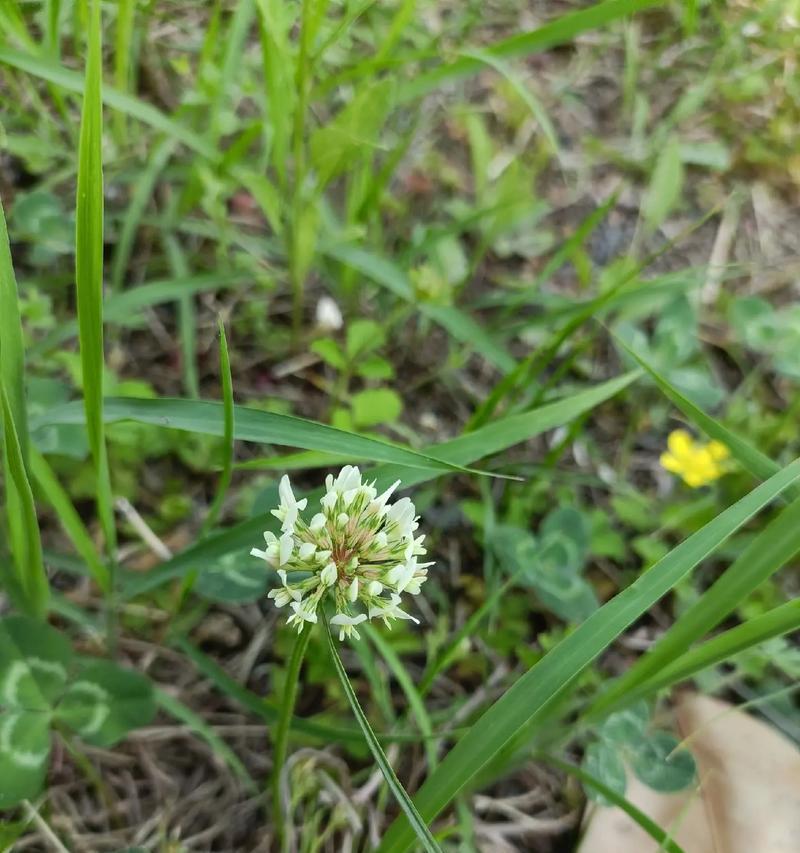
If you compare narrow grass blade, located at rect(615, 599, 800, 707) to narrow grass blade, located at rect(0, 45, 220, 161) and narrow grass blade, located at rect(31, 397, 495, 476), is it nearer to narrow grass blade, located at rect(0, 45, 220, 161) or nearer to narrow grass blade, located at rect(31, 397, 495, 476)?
narrow grass blade, located at rect(31, 397, 495, 476)

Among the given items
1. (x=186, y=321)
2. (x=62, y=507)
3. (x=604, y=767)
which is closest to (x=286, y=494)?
(x=62, y=507)

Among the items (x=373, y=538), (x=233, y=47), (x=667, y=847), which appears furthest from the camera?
(x=233, y=47)

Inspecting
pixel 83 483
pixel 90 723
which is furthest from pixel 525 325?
pixel 90 723

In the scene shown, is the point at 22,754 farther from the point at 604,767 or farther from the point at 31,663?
the point at 604,767

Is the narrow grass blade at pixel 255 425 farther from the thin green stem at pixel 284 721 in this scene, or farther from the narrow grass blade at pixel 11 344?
the thin green stem at pixel 284 721

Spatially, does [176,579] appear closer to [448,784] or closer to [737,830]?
[448,784]

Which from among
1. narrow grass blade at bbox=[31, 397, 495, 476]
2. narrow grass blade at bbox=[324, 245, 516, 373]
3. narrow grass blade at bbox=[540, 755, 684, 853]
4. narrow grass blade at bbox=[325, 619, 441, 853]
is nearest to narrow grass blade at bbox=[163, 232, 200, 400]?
narrow grass blade at bbox=[324, 245, 516, 373]

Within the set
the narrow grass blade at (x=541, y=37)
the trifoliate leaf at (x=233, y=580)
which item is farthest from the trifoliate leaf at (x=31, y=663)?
the narrow grass blade at (x=541, y=37)
